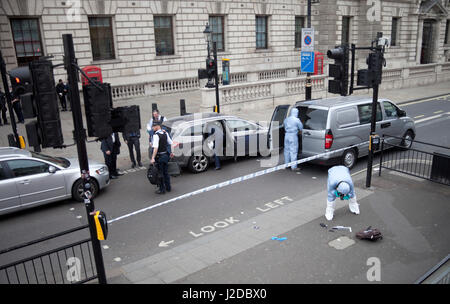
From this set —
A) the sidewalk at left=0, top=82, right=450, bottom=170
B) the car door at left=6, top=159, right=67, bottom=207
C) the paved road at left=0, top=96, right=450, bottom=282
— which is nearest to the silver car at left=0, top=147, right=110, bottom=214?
the car door at left=6, top=159, right=67, bottom=207

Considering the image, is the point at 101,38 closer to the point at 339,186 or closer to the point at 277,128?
the point at 277,128

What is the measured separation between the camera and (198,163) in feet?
37.1

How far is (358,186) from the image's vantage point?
970 cm

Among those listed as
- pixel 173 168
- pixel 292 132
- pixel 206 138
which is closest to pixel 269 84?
pixel 206 138

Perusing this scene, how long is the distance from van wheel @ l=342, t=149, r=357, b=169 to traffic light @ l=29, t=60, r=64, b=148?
7692 mm

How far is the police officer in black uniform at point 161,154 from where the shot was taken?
9.35 m

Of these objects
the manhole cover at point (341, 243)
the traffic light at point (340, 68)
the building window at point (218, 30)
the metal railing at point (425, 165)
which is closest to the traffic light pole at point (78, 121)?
the manhole cover at point (341, 243)

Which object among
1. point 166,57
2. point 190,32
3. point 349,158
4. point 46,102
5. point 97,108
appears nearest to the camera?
point 97,108

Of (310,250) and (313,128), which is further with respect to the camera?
(313,128)

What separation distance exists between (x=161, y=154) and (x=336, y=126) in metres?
4.75

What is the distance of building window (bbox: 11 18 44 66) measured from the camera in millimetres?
20891
